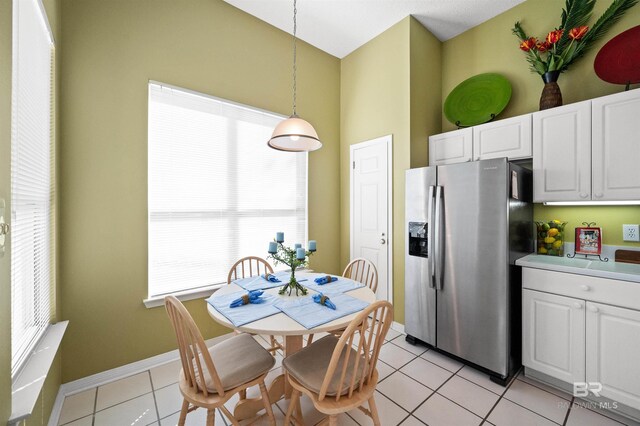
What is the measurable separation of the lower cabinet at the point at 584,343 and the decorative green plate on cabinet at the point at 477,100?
175 cm

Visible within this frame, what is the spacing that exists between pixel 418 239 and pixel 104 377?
9.26 feet

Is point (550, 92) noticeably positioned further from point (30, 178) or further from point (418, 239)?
point (30, 178)

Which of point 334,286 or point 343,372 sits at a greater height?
point 334,286

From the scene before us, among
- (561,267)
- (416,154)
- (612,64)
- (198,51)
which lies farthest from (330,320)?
(612,64)

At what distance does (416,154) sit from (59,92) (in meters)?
3.04

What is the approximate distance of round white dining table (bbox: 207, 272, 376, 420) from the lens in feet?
4.42

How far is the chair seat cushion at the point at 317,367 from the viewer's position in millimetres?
1308

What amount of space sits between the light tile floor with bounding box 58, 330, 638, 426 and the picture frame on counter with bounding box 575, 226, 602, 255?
1.12 m

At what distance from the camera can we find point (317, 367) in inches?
56.6

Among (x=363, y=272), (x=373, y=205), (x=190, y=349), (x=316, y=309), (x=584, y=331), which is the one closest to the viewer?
(x=190, y=349)

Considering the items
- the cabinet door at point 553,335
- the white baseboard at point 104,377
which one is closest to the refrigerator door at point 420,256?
the cabinet door at point 553,335

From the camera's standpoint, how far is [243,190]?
9.15ft

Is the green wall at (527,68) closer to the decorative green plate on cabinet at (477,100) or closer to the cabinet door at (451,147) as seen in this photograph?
the decorative green plate on cabinet at (477,100)

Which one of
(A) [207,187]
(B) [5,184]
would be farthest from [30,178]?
(A) [207,187]
